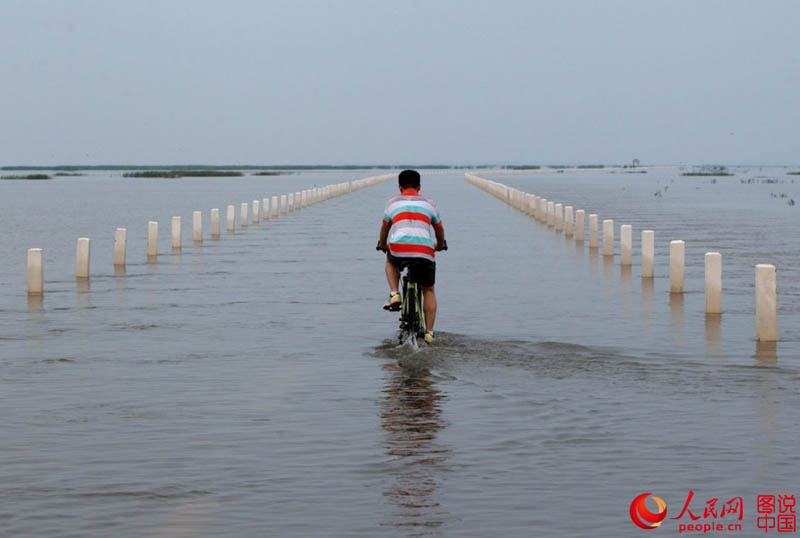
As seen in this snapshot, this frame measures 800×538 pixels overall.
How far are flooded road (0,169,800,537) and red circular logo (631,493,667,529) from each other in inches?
2.9

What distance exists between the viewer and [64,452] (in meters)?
10.8

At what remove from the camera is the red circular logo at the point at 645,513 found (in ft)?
28.6

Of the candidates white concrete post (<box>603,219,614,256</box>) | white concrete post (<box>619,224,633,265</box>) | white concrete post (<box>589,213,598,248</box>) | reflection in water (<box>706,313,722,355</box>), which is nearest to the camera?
reflection in water (<box>706,313,722,355</box>)

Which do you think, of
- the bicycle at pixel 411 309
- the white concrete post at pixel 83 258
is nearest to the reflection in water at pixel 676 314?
the bicycle at pixel 411 309

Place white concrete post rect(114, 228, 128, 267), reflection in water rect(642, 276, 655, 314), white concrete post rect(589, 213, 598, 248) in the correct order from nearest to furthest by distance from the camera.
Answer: reflection in water rect(642, 276, 655, 314)
white concrete post rect(114, 228, 128, 267)
white concrete post rect(589, 213, 598, 248)

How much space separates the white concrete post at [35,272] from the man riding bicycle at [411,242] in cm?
993

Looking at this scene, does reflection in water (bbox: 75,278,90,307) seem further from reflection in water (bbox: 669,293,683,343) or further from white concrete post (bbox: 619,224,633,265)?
white concrete post (bbox: 619,224,633,265)

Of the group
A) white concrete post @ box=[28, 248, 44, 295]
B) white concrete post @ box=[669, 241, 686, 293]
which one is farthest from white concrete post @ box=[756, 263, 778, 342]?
white concrete post @ box=[28, 248, 44, 295]

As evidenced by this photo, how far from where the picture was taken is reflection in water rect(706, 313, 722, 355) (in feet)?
55.8

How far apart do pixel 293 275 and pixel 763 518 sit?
20139 millimetres

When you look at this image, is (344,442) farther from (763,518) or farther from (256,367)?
(256,367)

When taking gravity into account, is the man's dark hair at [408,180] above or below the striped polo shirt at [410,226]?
above

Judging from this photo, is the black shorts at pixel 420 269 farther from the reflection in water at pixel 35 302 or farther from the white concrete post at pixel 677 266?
the white concrete post at pixel 677 266

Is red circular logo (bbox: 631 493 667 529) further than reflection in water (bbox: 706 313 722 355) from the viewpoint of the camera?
No
